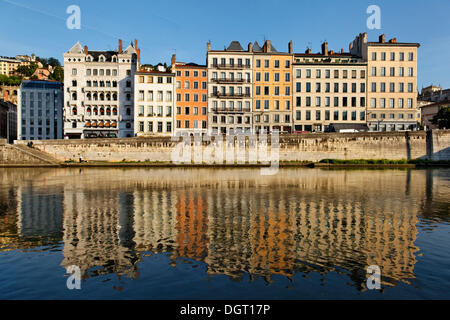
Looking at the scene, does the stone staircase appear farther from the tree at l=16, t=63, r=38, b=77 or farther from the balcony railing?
the tree at l=16, t=63, r=38, b=77

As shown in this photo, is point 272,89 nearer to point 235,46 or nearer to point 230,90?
point 230,90

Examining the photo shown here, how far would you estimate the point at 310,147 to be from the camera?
6856 centimetres

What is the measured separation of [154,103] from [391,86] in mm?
51084

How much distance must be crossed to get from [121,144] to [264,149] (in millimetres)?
25944

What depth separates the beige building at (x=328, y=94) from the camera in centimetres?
7981

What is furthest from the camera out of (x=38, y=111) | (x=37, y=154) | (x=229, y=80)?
(x=38, y=111)

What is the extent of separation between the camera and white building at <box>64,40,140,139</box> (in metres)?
83.1

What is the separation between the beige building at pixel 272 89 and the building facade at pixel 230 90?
4.74ft

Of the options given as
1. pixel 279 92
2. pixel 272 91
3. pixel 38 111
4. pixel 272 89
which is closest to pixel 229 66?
pixel 272 89

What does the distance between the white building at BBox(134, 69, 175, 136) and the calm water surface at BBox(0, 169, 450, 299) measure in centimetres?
5389

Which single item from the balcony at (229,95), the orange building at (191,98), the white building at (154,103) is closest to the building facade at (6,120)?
the white building at (154,103)

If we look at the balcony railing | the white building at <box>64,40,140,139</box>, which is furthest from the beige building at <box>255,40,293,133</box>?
the white building at <box>64,40,140,139</box>

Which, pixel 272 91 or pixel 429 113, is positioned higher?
pixel 429 113

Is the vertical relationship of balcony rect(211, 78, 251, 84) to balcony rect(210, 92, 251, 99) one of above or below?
above
